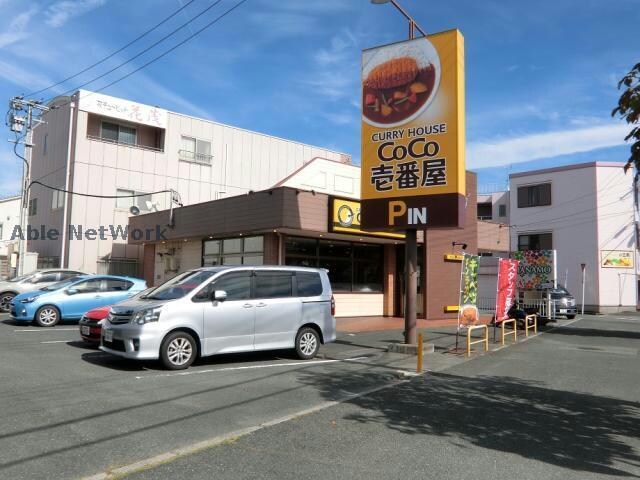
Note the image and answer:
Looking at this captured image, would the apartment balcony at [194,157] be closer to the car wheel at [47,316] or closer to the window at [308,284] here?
the car wheel at [47,316]

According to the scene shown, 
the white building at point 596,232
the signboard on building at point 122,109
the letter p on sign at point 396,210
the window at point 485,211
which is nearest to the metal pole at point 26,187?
the signboard on building at point 122,109

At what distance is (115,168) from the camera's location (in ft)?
82.4

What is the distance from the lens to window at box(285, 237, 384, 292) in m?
18.6

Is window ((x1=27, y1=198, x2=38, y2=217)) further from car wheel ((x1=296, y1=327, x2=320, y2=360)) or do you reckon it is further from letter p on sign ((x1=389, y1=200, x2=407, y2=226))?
letter p on sign ((x1=389, y1=200, x2=407, y2=226))

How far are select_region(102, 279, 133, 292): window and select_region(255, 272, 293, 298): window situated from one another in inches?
281

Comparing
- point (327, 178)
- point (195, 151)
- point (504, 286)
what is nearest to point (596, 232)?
point (327, 178)

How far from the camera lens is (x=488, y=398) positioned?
25.9 feet

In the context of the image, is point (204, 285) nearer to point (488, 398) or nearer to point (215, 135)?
point (488, 398)

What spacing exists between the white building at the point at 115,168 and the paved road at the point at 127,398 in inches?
530

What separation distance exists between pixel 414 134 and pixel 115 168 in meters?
17.4

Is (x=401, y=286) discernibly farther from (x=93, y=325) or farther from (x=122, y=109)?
(x=122, y=109)

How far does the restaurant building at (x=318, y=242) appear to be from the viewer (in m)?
17.0

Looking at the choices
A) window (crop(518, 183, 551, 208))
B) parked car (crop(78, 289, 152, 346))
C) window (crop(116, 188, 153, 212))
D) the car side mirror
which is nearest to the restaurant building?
window (crop(116, 188, 153, 212))

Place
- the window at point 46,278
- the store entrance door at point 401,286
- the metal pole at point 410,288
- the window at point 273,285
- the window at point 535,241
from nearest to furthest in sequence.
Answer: the window at point 273,285 < the metal pole at point 410,288 < the window at point 46,278 < the store entrance door at point 401,286 < the window at point 535,241
